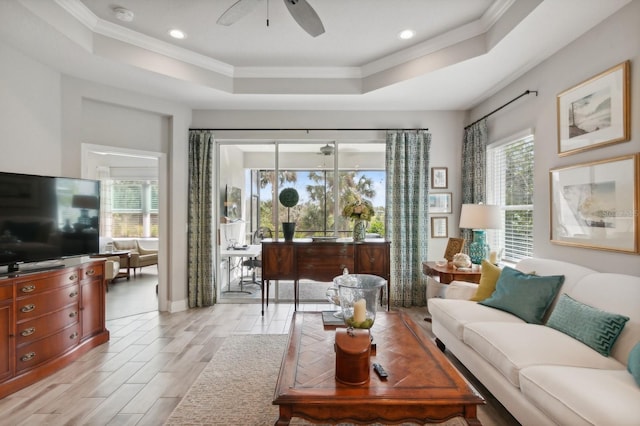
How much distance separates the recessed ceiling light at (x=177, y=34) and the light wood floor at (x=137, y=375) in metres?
3.12

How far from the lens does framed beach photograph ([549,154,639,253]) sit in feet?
7.24

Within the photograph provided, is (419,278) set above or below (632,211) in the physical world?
below

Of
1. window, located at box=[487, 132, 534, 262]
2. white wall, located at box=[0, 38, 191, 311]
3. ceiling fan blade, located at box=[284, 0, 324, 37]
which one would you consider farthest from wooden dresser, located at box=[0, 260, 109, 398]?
window, located at box=[487, 132, 534, 262]

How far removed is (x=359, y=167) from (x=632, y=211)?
10.2ft

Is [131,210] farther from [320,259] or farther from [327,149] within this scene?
[320,259]

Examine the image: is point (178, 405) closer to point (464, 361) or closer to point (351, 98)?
point (464, 361)

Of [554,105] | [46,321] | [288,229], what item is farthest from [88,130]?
[554,105]

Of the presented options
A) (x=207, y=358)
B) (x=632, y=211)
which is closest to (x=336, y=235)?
(x=207, y=358)

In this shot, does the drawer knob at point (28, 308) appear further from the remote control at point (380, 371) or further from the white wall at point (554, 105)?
the white wall at point (554, 105)

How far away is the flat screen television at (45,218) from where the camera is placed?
2.56 m

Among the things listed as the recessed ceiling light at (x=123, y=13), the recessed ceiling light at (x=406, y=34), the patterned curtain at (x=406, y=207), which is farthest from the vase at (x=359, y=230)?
the recessed ceiling light at (x=123, y=13)

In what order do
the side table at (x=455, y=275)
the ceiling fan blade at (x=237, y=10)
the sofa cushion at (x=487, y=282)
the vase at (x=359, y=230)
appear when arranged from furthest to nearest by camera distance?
the vase at (x=359, y=230), the side table at (x=455, y=275), the sofa cushion at (x=487, y=282), the ceiling fan blade at (x=237, y=10)

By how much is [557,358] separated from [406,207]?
2.92 metres

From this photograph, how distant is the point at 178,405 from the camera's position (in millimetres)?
2201
